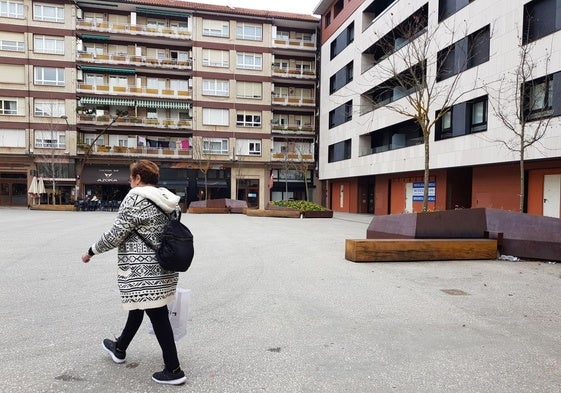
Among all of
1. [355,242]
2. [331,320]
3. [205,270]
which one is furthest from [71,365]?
[355,242]

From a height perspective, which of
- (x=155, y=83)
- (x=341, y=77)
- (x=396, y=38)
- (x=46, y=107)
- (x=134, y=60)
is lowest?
(x=46, y=107)

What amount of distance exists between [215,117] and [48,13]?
17.5m

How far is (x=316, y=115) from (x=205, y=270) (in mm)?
37221

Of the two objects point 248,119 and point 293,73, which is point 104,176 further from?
point 293,73

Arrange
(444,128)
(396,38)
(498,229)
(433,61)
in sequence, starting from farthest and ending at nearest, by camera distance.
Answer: (396,38)
(444,128)
(433,61)
(498,229)

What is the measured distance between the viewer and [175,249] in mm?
2811

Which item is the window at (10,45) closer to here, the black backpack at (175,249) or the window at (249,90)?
the window at (249,90)

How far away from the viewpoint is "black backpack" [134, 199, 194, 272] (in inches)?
111

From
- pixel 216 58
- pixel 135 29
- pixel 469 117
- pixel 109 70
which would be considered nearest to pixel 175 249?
pixel 469 117

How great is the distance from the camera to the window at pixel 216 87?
130ft

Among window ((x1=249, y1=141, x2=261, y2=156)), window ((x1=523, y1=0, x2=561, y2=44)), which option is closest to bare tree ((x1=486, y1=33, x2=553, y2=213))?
window ((x1=523, y1=0, x2=561, y2=44))

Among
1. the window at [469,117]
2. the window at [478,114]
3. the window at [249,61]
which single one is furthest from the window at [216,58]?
the window at [478,114]

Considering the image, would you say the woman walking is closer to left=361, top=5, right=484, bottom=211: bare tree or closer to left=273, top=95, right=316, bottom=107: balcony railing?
left=361, top=5, right=484, bottom=211: bare tree

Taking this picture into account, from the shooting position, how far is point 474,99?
19.3m
